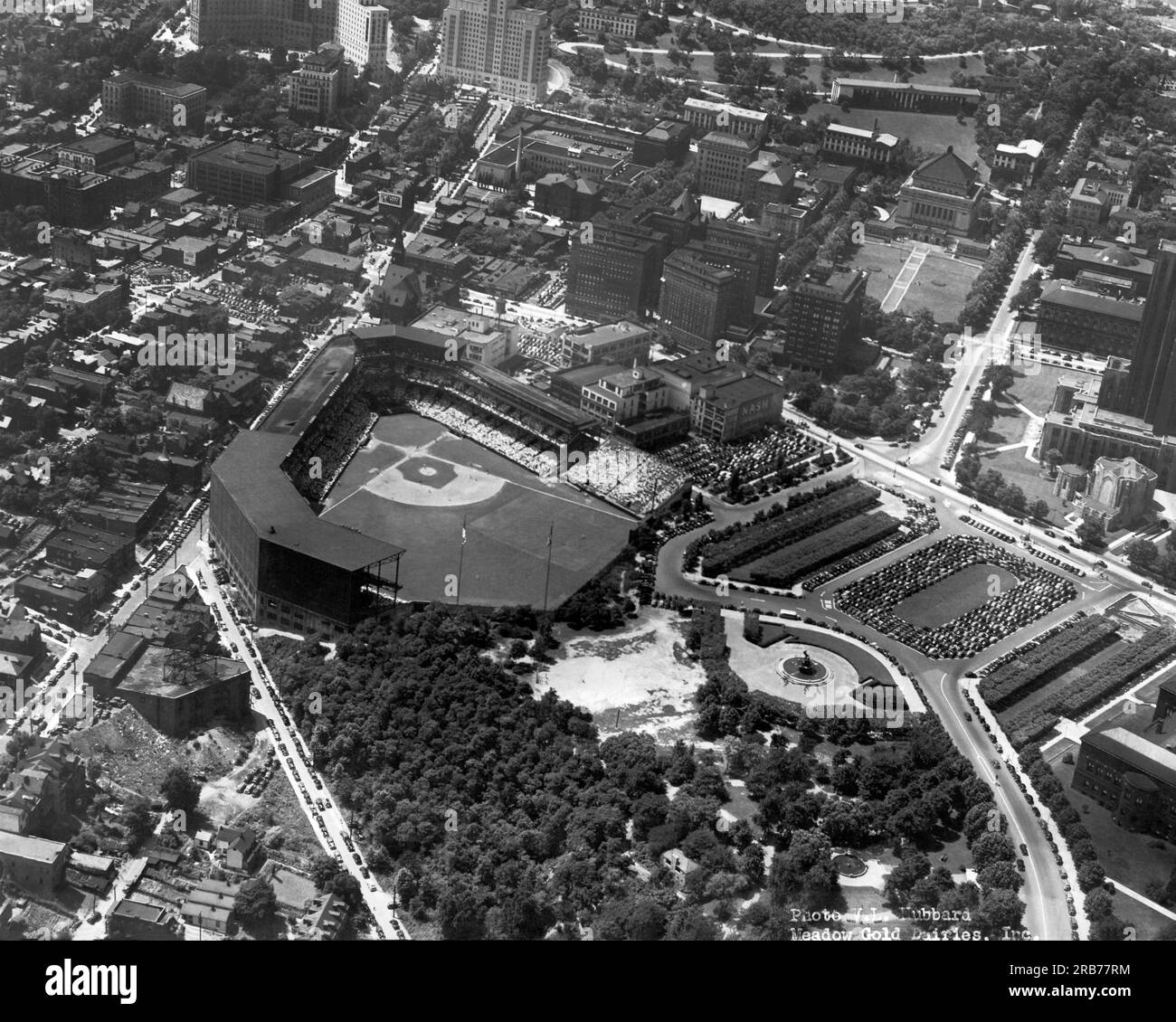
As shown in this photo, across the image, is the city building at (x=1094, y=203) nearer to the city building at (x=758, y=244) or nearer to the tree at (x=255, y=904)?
the city building at (x=758, y=244)

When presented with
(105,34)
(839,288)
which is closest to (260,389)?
(839,288)

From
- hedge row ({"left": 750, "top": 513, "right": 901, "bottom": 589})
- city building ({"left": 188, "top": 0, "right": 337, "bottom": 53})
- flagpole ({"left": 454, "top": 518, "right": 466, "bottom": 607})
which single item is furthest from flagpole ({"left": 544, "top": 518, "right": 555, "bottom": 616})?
city building ({"left": 188, "top": 0, "right": 337, "bottom": 53})

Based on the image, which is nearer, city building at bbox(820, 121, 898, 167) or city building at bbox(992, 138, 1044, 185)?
city building at bbox(992, 138, 1044, 185)

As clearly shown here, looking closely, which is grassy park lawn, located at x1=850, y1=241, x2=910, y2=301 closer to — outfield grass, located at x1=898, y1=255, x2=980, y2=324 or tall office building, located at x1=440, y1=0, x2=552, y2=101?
outfield grass, located at x1=898, y1=255, x2=980, y2=324

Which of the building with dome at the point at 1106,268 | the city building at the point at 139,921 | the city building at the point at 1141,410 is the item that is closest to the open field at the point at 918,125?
the building with dome at the point at 1106,268

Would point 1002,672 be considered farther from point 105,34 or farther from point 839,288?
point 105,34
